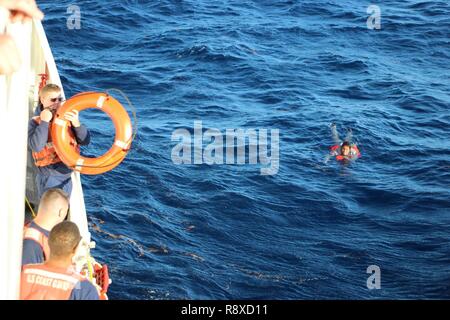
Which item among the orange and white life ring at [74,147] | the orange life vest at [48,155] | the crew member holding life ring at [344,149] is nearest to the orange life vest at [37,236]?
the orange and white life ring at [74,147]

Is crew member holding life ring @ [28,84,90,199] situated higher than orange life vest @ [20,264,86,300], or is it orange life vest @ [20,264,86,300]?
crew member holding life ring @ [28,84,90,199]

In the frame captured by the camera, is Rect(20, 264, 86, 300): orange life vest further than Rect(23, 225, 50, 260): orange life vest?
No

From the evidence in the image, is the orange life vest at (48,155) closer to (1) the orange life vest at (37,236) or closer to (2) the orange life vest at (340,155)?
(1) the orange life vest at (37,236)

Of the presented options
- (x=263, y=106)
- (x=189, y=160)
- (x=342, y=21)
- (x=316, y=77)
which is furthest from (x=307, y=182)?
(x=342, y=21)

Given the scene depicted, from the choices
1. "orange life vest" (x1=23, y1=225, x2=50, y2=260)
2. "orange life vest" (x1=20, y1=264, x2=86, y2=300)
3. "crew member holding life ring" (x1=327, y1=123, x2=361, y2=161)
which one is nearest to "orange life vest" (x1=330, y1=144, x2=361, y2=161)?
"crew member holding life ring" (x1=327, y1=123, x2=361, y2=161)

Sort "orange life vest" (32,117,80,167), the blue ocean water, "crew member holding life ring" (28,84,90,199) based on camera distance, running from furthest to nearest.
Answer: the blue ocean water → "orange life vest" (32,117,80,167) → "crew member holding life ring" (28,84,90,199)

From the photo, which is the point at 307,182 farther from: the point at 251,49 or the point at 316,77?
the point at 251,49

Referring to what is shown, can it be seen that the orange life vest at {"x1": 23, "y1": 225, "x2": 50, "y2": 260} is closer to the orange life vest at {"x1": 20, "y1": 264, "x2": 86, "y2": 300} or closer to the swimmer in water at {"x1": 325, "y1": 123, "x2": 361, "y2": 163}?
the orange life vest at {"x1": 20, "y1": 264, "x2": 86, "y2": 300}
